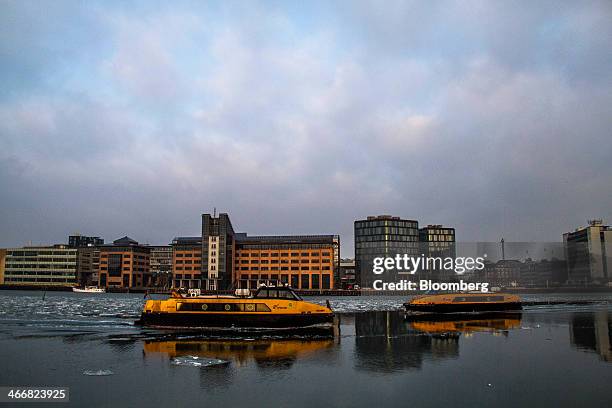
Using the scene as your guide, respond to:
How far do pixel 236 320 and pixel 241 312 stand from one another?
796mm

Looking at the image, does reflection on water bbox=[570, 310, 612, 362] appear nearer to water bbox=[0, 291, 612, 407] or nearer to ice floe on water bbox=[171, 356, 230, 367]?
water bbox=[0, 291, 612, 407]

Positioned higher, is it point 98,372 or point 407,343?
point 98,372

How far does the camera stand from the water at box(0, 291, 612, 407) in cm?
1903

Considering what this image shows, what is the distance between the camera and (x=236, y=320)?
42188 mm

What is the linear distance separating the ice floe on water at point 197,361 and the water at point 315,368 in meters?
0.06

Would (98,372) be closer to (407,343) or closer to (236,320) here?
(236,320)

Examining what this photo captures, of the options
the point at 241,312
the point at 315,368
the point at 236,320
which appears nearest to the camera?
the point at 315,368

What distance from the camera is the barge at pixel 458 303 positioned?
64.6 metres

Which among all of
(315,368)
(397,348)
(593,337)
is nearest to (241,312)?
(397,348)

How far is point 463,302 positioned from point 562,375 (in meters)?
43.8

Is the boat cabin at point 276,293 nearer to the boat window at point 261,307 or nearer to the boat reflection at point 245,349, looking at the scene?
the boat window at point 261,307

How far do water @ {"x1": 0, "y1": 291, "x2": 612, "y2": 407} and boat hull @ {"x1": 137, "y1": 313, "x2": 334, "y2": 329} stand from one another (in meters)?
2.60

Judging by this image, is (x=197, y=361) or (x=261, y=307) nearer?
(x=197, y=361)

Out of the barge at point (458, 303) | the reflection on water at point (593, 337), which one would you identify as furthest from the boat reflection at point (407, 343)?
the barge at point (458, 303)
